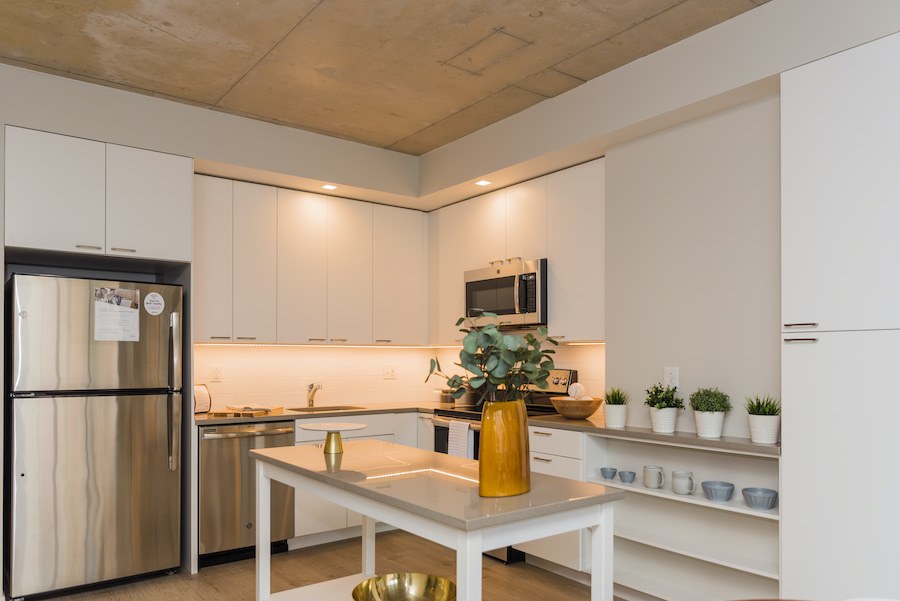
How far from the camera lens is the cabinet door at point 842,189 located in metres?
2.56

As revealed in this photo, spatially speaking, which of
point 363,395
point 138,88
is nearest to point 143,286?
point 138,88

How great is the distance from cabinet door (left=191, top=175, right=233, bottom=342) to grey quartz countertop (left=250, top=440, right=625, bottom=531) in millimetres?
1796

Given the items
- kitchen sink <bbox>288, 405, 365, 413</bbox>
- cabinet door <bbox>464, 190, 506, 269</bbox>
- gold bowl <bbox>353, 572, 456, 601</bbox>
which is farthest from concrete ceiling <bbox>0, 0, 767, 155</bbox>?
gold bowl <bbox>353, 572, 456, 601</bbox>

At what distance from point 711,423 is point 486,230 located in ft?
7.48

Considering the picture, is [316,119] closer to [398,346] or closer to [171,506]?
[398,346]

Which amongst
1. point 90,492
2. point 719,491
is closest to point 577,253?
point 719,491

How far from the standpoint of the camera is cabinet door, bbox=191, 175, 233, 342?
4.41 meters

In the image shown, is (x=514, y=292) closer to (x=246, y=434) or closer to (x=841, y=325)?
(x=246, y=434)

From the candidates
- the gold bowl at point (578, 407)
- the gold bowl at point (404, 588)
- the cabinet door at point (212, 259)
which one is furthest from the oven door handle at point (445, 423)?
the gold bowl at point (404, 588)

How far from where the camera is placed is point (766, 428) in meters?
2.93

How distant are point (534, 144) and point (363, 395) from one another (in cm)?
245

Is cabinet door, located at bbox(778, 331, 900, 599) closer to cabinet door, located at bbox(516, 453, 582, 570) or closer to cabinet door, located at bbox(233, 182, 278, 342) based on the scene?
cabinet door, located at bbox(516, 453, 582, 570)

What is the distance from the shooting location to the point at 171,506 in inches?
154

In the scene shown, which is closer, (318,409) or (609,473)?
(609,473)
